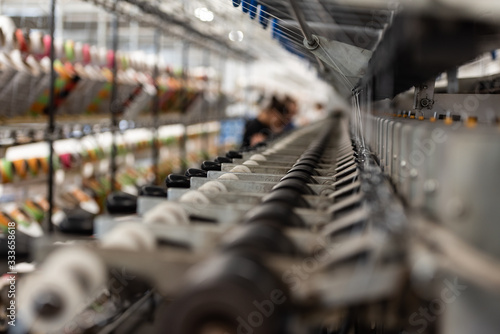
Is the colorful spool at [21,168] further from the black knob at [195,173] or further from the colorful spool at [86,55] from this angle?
the black knob at [195,173]

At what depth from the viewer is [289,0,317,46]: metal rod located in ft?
4.63

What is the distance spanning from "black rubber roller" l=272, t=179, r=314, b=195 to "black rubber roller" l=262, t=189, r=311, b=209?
42 mm

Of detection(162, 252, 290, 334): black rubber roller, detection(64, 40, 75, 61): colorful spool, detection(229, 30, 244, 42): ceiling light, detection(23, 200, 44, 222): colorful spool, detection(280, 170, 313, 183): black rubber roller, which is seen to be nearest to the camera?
detection(162, 252, 290, 334): black rubber roller

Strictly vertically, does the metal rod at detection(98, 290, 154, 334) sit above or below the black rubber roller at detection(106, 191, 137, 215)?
below

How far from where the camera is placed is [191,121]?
7.06 meters

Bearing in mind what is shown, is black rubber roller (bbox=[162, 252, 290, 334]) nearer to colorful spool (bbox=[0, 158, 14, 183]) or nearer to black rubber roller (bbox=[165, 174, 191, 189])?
black rubber roller (bbox=[165, 174, 191, 189])

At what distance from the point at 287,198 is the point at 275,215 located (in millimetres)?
151

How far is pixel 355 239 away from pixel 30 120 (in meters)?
2.96

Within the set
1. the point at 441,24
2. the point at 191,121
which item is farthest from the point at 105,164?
the point at 441,24

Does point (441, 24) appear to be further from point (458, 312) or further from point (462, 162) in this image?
point (458, 312)

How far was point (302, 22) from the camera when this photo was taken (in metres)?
1.53

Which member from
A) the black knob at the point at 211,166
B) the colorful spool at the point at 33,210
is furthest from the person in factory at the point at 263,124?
the black knob at the point at 211,166

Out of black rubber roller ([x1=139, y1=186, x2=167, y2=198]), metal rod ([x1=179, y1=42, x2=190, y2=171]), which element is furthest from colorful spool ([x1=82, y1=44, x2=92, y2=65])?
black rubber roller ([x1=139, y1=186, x2=167, y2=198])

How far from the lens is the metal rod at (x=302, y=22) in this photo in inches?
55.5
